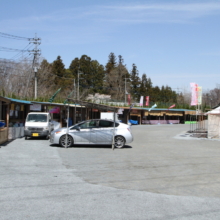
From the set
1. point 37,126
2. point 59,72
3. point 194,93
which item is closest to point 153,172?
point 37,126

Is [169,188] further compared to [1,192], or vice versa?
[169,188]

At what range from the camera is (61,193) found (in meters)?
6.88

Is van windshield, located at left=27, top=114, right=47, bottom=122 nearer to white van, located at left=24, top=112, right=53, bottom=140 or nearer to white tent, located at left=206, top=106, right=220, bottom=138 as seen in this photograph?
white van, located at left=24, top=112, right=53, bottom=140

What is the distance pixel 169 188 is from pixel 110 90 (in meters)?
72.9

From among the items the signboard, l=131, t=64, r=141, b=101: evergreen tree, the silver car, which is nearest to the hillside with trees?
l=131, t=64, r=141, b=101: evergreen tree

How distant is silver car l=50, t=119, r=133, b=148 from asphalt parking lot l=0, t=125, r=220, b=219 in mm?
3937

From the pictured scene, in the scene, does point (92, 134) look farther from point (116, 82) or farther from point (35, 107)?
point (116, 82)

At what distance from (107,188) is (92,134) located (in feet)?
29.6

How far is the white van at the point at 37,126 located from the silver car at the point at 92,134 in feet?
13.9

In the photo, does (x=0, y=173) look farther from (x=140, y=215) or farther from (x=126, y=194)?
(x=140, y=215)

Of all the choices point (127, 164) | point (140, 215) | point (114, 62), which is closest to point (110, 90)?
point (114, 62)

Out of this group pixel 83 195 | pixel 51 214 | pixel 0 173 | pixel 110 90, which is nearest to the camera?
pixel 51 214

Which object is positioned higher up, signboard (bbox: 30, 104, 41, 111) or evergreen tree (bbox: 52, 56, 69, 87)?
evergreen tree (bbox: 52, 56, 69, 87)

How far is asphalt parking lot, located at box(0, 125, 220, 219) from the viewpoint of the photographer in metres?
5.61
